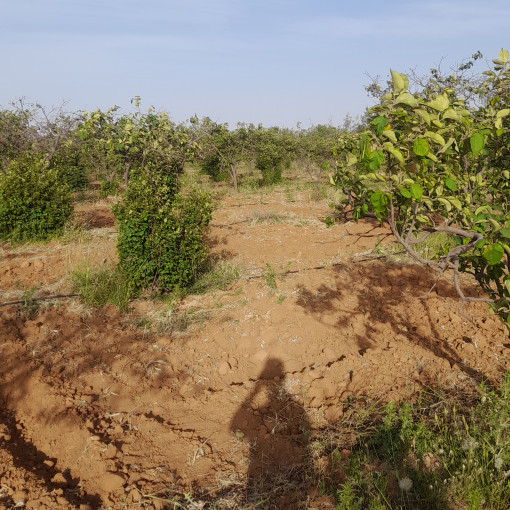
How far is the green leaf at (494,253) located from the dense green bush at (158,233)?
3.88 meters

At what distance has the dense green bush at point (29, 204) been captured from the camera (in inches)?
285

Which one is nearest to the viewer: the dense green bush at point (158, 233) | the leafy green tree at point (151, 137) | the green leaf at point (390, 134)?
the green leaf at point (390, 134)

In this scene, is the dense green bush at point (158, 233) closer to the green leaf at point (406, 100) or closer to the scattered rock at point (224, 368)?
the scattered rock at point (224, 368)

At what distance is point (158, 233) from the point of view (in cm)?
508

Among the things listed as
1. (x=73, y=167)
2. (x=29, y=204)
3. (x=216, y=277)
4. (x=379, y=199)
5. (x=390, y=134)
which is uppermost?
(x=390, y=134)

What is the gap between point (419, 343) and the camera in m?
3.99

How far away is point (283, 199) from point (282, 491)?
10930 mm

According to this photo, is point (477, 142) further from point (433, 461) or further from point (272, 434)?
point (272, 434)

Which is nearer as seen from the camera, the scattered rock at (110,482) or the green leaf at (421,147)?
the green leaf at (421,147)

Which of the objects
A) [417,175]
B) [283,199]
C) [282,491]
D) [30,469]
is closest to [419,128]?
[417,175]

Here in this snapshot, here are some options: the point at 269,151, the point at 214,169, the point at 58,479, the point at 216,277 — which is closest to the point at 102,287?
the point at 216,277

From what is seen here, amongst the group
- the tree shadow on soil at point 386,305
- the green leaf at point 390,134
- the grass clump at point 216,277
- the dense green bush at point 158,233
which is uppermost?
the green leaf at point 390,134

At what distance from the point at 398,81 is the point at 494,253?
87 centimetres

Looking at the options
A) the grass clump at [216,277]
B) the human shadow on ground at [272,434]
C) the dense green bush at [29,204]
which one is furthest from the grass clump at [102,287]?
the dense green bush at [29,204]
